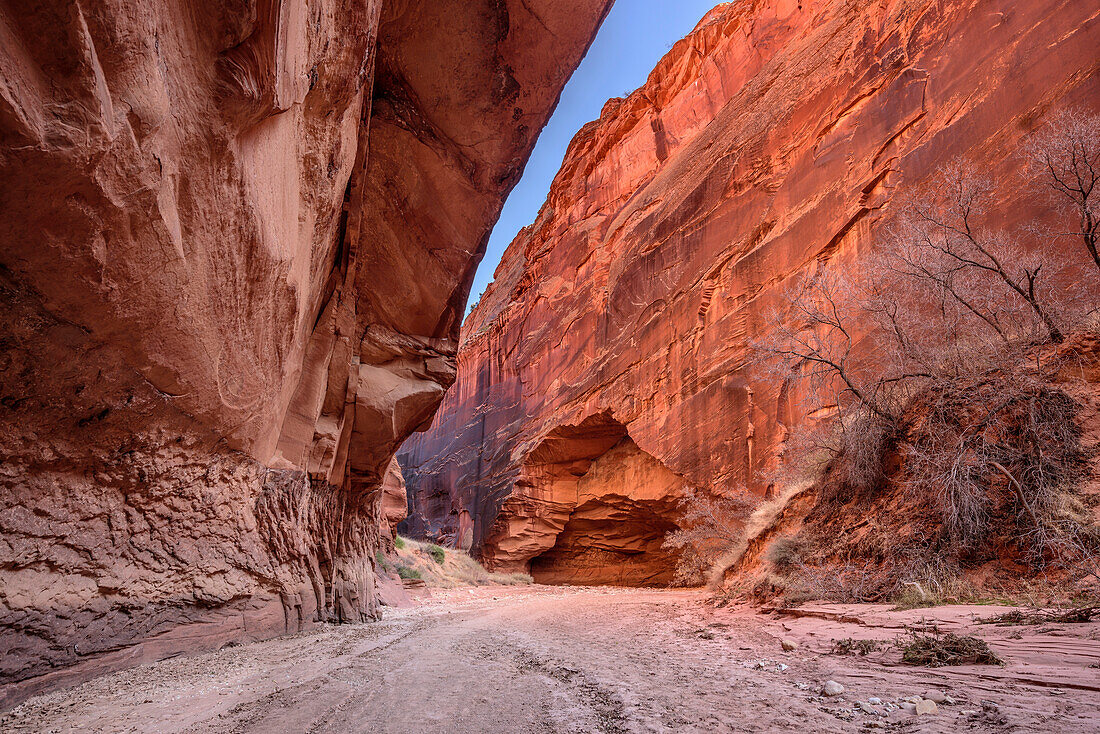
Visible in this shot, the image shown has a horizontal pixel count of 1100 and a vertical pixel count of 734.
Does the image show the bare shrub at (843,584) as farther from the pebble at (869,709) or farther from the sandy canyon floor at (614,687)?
the pebble at (869,709)

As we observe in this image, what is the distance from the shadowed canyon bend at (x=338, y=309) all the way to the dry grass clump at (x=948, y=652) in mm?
211

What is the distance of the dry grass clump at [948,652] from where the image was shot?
2.59m

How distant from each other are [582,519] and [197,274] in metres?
19.3

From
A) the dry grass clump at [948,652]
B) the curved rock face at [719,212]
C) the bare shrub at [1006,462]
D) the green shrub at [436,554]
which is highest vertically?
the curved rock face at [719,212]

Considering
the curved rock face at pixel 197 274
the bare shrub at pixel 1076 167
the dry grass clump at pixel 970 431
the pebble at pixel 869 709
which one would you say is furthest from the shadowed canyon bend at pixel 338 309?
the bare shrub at pixel 1076 167

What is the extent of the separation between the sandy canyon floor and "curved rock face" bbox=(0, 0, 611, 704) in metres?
0.81

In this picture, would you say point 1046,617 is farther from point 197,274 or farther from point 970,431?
point 197,274

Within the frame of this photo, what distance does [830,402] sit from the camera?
10.5m

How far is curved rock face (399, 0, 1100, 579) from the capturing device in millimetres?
10430

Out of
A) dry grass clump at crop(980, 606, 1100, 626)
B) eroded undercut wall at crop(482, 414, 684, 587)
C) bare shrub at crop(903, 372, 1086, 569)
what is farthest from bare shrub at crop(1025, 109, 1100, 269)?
eroded undercut wall at crop(482, 414, 684, 587)

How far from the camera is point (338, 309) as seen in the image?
25.6ft

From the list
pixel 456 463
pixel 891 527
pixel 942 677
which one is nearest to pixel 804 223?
pixel 891 527

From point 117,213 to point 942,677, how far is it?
5029 millimetres

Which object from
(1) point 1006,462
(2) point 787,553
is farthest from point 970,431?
(2) point 787,553
